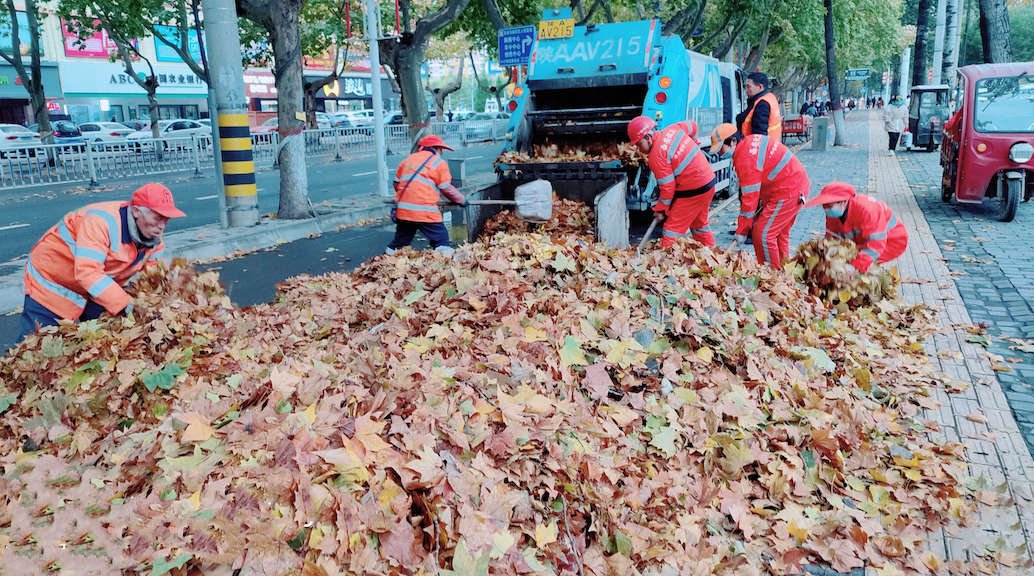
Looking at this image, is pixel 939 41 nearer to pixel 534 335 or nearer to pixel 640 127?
pixel 640 127

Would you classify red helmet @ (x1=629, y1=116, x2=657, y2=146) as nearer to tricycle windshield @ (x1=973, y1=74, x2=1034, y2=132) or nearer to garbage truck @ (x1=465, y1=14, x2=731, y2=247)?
garbage truck @ (x1=465, y1=14, x2=731, y2=247)

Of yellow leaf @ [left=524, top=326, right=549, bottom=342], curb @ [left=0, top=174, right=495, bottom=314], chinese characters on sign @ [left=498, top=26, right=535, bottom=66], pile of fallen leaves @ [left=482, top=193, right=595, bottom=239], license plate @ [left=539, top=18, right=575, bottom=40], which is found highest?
chinese characters on sign @ [left=498, top=26, right=535, bottom=66]

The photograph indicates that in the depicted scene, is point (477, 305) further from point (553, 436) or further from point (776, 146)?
point (776, 146)

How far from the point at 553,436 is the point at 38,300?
3.14m

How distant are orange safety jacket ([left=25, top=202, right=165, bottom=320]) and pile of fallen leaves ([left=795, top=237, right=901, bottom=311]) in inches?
187

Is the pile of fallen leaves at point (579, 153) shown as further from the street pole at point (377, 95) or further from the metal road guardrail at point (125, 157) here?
the metal road guardrail at point (125, 157)

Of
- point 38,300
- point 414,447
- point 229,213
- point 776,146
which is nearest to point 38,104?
point 229,213

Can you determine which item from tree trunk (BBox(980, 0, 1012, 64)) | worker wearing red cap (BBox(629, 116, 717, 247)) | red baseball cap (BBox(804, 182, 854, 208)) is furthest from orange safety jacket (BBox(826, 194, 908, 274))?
tree trunk (BBox(980, 0, 1012, 64))

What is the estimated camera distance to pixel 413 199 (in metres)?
7.03

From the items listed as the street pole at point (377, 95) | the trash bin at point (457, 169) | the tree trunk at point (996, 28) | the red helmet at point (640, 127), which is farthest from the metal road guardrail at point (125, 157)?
the tree trunk at point (996, 28)

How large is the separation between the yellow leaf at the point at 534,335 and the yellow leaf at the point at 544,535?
4.13 feet

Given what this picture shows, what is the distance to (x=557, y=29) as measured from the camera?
9.18m

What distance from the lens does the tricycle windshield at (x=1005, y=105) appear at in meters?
9.50

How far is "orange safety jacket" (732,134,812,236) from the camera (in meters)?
6.26
